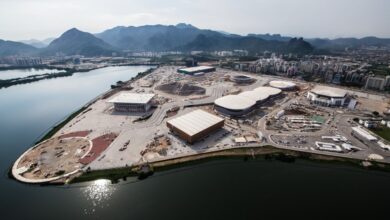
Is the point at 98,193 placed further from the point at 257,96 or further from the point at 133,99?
the point at 257,96

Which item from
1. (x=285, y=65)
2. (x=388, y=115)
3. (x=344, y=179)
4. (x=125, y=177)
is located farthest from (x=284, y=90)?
(x=125, y=177)

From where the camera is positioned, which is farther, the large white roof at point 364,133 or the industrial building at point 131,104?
the industrial building at point 131,104

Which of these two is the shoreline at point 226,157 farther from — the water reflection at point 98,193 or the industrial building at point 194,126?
the industrial building at point 194,126

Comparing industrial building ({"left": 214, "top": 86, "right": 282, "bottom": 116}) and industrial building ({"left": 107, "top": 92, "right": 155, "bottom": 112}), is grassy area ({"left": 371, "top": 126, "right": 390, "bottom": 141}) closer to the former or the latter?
industrial building ({"left": 214, "top": 86, "right": 282, "bottom": 116})

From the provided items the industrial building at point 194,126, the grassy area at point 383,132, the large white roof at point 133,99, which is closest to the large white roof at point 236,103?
the industrial building at point 194,126

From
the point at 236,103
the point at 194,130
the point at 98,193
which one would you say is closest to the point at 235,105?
the point at 236,103

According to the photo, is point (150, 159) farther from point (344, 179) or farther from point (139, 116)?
point (344, 179)
